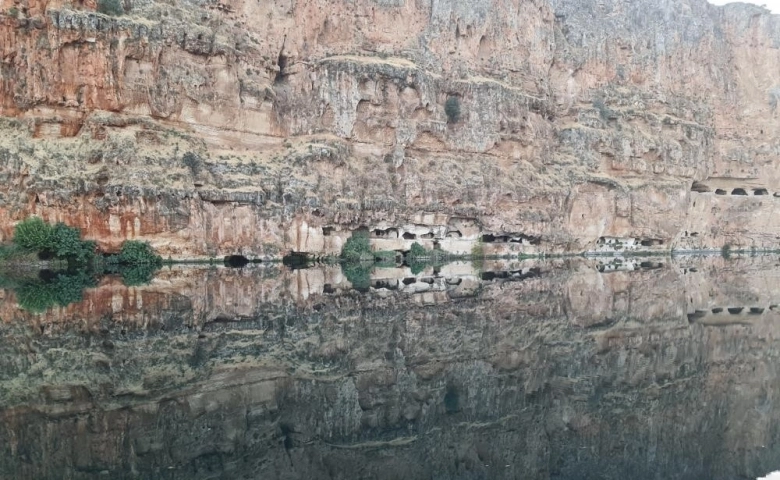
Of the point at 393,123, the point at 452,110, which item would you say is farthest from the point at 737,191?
the point at 393,123

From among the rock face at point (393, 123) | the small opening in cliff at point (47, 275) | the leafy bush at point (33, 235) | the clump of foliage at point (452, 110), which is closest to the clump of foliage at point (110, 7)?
the rock face at point (393, 123)

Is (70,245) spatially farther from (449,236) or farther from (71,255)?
(449,236)

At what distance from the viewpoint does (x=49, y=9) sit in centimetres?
4716

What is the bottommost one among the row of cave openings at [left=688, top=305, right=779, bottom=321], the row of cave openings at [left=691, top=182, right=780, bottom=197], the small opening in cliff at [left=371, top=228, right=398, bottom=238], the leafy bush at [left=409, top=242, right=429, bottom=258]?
the row of cave openings at [left=688, top=305, right=779, bottom=321]

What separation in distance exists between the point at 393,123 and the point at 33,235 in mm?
32476

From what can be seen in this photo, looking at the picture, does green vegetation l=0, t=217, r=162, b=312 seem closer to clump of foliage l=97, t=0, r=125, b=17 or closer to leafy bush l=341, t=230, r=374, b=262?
leafy bush l=341, t=230, r=374, b=262

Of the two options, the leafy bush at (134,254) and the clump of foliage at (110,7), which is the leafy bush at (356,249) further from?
the clump of foliage at (110,7)

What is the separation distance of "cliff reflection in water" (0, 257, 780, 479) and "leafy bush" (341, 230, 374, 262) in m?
27.7

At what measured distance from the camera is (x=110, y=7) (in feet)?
162

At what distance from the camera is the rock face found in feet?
155

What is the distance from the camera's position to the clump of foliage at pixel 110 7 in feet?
161

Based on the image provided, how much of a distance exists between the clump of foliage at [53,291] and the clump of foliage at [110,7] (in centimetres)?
2192

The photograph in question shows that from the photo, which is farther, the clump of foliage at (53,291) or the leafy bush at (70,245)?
the leafy bush at (70,245)

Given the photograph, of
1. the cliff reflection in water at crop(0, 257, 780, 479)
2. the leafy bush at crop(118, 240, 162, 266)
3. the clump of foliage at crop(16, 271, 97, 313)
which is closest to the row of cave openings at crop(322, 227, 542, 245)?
the leafy bush at crop(118, 240, 162, 266)
